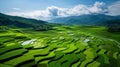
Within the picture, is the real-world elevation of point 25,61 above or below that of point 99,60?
above

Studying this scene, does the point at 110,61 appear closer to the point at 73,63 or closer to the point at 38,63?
the point at 73,63

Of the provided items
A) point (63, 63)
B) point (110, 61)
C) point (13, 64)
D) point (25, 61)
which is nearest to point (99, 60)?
point (110, 61)

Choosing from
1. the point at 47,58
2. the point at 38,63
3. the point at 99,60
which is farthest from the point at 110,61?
the point at 38,63

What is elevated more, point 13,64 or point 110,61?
point 13,64

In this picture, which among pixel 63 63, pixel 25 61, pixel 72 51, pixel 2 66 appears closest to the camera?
pixel 2 66

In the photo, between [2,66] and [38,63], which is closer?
→ [2,66]

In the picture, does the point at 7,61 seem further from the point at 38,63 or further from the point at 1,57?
the point at 38,63

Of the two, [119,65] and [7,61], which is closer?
[7,61]

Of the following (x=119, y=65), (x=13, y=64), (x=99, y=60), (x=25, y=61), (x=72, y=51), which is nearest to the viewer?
(x=13, y=64)

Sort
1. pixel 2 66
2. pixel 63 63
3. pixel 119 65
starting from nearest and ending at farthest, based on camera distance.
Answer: pixel 2 66 → pixel 63 63 → pixel 119 65
